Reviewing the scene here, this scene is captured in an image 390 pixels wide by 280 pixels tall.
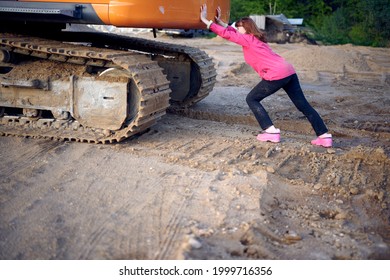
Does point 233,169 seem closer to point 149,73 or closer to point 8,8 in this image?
point 149,73

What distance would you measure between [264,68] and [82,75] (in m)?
2.24

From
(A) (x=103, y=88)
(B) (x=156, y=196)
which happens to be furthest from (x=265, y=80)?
(B) (x=156, y=196)

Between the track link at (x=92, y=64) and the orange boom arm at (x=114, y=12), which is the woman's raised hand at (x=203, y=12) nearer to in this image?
the orange boom arm at (x=114, y=12)

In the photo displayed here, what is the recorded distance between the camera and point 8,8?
228 inches

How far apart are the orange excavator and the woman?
0.40m

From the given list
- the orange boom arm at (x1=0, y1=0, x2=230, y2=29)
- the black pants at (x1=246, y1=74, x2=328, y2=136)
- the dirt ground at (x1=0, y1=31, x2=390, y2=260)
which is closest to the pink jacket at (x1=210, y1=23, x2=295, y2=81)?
the black pants at (x1=246, y1=74, x2=328, y2=136)

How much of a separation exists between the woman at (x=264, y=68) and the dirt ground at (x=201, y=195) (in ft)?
0.73

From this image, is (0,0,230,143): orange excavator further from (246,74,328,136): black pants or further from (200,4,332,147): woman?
(246,74,328,136): black pants

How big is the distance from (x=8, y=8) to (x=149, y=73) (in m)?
1.80

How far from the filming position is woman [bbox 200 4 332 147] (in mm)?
5949

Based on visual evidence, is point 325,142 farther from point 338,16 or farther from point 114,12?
point 338,16

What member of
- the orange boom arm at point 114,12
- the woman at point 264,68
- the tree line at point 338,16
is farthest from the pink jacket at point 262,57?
the tree line at point 338,16

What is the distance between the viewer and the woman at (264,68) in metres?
5.95

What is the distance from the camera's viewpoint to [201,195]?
442 centimetres
